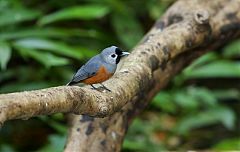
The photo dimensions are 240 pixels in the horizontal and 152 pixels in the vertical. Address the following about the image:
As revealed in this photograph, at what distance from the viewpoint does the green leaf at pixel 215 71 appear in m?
4.50

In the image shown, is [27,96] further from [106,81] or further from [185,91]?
[185,91]

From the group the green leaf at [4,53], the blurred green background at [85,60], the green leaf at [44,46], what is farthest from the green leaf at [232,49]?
the green leaf at [4,53]

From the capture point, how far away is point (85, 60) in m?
4.46

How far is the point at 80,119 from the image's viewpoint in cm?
293

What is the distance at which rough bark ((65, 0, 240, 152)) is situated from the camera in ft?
9.48

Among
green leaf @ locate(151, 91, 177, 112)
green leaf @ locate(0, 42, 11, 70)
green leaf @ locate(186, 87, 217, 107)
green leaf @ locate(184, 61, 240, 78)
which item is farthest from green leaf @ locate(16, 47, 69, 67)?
green leaf @ locate(186, 87, 217, 107)

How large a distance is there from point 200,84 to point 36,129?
5.67 feet

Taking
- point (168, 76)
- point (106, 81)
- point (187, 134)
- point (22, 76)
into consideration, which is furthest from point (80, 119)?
point (187, 134)

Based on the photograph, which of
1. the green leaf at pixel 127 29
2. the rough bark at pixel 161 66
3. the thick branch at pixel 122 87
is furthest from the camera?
the green leaf at pixel 127 29

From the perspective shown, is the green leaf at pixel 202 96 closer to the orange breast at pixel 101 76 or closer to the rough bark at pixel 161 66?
the rough bark at pixel 161 66

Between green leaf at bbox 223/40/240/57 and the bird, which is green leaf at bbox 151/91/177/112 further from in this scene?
the bird

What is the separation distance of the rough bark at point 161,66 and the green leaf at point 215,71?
92 cm

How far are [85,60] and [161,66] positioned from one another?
1.34 meters

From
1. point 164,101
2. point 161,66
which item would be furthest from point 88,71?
point 164,101
